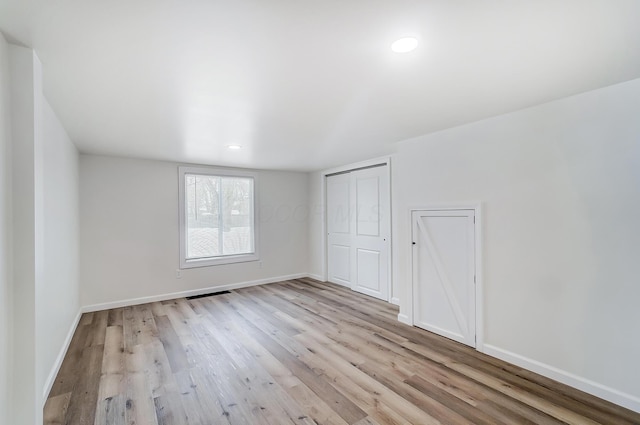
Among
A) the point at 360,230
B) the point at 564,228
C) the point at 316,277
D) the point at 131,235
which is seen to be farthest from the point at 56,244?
the point at 564,228

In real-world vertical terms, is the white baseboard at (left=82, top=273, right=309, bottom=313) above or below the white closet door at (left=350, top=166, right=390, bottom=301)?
below

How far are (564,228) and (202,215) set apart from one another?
5.03 meters

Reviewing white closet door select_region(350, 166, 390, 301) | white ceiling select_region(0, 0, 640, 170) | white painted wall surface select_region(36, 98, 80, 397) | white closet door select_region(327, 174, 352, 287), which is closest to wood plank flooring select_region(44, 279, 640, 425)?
white painted wall surface select_region(36, 98, 80, 397)

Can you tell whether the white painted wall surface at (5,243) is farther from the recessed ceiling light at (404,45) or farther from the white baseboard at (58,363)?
the recessed ceiling light at (404,45)

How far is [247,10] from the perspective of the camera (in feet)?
4.20

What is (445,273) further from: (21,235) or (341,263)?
(21,235)

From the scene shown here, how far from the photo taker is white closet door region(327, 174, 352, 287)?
5434 mm

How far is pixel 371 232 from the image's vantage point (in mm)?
4930

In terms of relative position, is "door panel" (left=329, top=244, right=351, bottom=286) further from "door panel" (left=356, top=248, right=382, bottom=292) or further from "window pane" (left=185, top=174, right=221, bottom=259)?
"window pane" (left=185, top=174, right=221, bottom=259)

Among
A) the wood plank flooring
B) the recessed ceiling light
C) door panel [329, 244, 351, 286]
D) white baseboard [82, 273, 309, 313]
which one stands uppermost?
the recessed ceiling light

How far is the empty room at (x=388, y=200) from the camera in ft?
4.83

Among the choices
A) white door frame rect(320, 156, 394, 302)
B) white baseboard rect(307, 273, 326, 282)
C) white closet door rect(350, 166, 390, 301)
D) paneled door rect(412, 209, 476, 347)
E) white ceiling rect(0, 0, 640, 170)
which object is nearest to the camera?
white ceiling rect(0, 0, 640, 170)

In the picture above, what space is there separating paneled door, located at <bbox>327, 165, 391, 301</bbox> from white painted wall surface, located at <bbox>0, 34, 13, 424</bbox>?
410cm

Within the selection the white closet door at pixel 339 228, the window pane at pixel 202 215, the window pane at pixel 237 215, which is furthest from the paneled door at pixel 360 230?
the window pane at pixel 202 215
